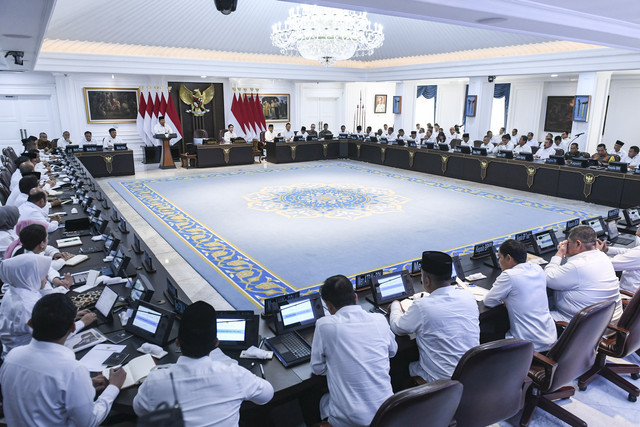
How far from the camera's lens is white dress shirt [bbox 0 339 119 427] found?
5.57 ft

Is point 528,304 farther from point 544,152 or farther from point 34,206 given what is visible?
point 544,152

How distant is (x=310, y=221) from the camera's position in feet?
23.5

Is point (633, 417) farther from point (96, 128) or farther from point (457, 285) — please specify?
point (96, 128)

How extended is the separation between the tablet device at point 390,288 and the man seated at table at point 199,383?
4.95ft

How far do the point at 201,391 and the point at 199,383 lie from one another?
0.03 m

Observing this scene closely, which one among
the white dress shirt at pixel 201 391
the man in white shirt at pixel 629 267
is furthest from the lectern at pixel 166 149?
the white dress shirt at pixel 201 391

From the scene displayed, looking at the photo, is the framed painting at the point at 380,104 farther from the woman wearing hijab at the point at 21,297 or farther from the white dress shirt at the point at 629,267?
the woman wearing hijab at the point at 21,297

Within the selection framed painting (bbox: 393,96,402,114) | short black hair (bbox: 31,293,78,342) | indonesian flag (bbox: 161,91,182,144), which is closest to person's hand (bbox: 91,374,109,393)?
short black hair (bbox: 31,293,78,342)

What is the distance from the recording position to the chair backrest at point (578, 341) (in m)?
2.40

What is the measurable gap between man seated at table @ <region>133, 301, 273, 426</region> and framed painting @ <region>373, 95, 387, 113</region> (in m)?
18.6

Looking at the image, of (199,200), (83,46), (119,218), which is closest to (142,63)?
(83,46)

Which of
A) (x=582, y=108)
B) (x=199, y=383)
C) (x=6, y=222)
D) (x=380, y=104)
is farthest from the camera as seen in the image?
(x=380, y=104)

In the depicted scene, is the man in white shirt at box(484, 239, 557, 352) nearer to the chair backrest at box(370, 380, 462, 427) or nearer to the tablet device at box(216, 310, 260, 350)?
the chair backrest at box(370, 380, 462, 427)

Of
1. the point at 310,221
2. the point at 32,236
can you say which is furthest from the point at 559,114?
the point at 32,236
